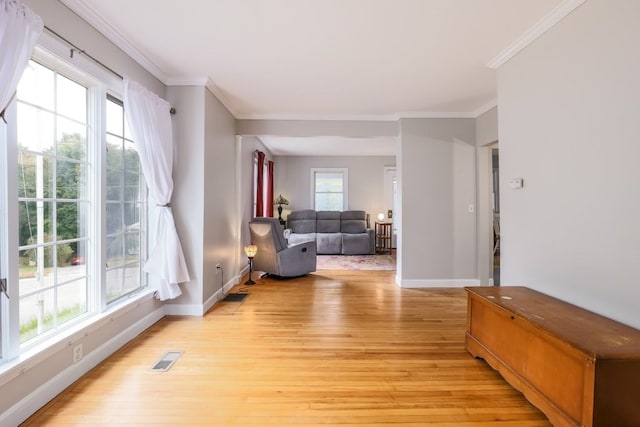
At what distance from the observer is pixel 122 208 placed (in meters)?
2.51

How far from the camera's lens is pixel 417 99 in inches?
138

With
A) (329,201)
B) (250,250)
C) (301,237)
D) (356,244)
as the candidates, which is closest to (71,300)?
(250,250)

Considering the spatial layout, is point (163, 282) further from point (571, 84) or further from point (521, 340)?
point (571, 84)

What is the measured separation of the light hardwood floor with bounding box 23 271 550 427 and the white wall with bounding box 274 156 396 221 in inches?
192

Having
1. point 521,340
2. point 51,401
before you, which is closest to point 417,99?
→ point 521,340

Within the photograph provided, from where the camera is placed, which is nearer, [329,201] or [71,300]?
[71,300]

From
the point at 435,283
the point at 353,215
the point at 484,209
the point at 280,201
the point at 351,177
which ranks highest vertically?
the point at 351,177

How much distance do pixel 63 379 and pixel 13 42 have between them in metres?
1.87

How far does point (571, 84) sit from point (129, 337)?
12.2 feet

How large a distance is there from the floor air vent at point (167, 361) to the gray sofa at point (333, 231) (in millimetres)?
4285

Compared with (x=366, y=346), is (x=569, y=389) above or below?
above

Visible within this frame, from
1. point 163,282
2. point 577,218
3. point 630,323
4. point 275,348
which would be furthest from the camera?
point 163,282

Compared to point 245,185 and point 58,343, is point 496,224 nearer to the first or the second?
Result: point 245,185

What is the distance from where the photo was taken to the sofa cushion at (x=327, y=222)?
7250mm
